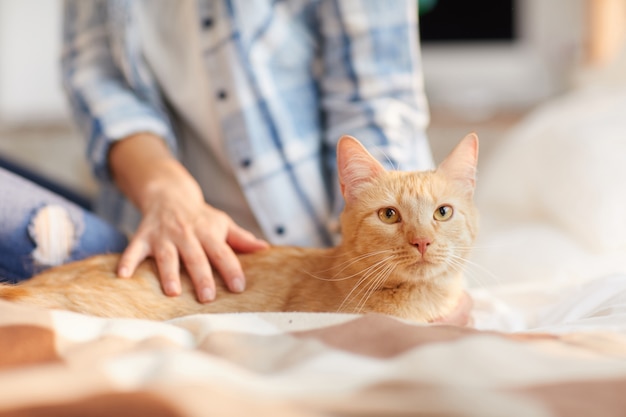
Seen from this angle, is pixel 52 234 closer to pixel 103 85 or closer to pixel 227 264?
pixel 227 264

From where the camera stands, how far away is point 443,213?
3.00 feet

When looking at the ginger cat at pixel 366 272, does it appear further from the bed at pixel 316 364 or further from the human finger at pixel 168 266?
the bed at pixel 316 364

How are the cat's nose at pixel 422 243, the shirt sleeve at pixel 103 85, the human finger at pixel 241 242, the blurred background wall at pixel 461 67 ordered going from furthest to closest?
the blurred background wall at pixel 461 67 → the shirt sleeve at pixel 103 85 → the human finger at pixel 241 242 → the cat's nose at pixel 422 243

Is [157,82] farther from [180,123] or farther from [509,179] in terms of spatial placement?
[509,179]

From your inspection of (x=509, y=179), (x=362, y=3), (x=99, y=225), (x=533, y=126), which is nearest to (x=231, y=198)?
(x=99, y=225)

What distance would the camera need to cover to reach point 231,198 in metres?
1.50

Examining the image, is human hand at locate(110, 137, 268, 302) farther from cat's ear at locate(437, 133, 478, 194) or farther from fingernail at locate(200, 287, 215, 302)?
cat's ear at locate(437, 133, 478, 194)

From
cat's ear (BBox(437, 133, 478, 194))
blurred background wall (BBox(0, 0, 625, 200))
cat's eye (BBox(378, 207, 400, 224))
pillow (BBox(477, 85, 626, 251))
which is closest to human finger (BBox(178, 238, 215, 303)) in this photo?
cat's eye (BBox(378, 207, 400, 224))

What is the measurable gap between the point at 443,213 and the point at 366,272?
14 cm

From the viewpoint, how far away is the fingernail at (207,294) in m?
0.94

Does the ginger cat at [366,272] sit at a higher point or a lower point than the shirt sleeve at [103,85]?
lower

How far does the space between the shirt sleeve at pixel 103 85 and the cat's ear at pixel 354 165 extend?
573 mm

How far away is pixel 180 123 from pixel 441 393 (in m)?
1.21

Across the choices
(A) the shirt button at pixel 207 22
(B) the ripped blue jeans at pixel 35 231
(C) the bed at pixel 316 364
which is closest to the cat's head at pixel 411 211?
(C) the bed at pixel 316 364
